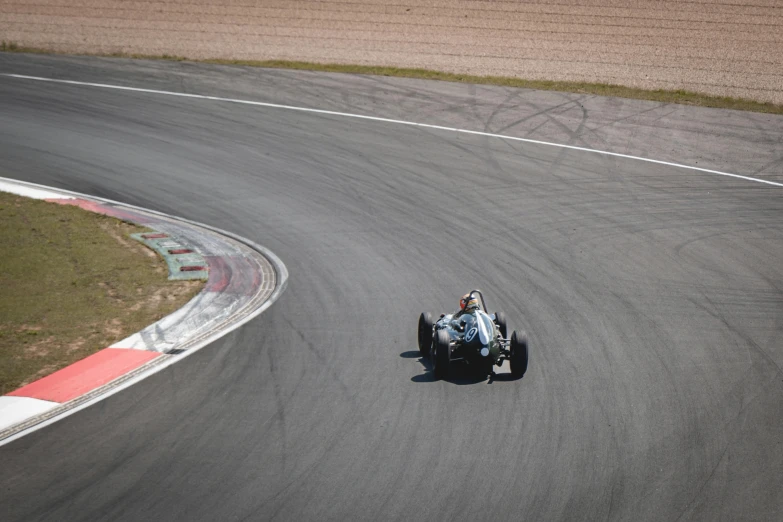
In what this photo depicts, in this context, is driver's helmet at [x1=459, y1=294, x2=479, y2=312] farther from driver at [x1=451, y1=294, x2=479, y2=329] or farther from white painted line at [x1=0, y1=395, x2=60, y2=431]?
white painted line at [x1=0, y1=395, x2=60, y2=431]

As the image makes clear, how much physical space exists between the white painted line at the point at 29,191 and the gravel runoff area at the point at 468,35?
11825mm

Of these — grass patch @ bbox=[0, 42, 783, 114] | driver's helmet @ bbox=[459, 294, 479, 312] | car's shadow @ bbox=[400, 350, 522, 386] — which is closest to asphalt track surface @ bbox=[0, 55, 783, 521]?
car's shadow @ bbox=[400, 350, 522, 386]

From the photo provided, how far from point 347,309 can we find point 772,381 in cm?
555

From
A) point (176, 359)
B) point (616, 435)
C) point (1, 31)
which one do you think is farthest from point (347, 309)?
point (1, 31)

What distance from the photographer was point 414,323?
35.9 ft

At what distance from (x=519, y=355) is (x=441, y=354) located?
907mm

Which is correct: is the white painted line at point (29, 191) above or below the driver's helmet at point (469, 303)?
below

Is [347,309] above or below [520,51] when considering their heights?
below

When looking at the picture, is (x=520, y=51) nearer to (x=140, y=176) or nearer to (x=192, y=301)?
(x=140, y=176)

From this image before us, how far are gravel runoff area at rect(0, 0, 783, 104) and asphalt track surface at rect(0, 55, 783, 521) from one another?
126 inches

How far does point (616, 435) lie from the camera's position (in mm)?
8133

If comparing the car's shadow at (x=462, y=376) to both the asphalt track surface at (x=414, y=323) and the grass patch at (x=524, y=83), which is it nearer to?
the asphalt track surface at (x=414, y=323)

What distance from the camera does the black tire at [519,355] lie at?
912cm

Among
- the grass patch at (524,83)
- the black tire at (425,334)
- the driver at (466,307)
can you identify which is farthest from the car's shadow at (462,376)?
the grass patch at (524,83)
